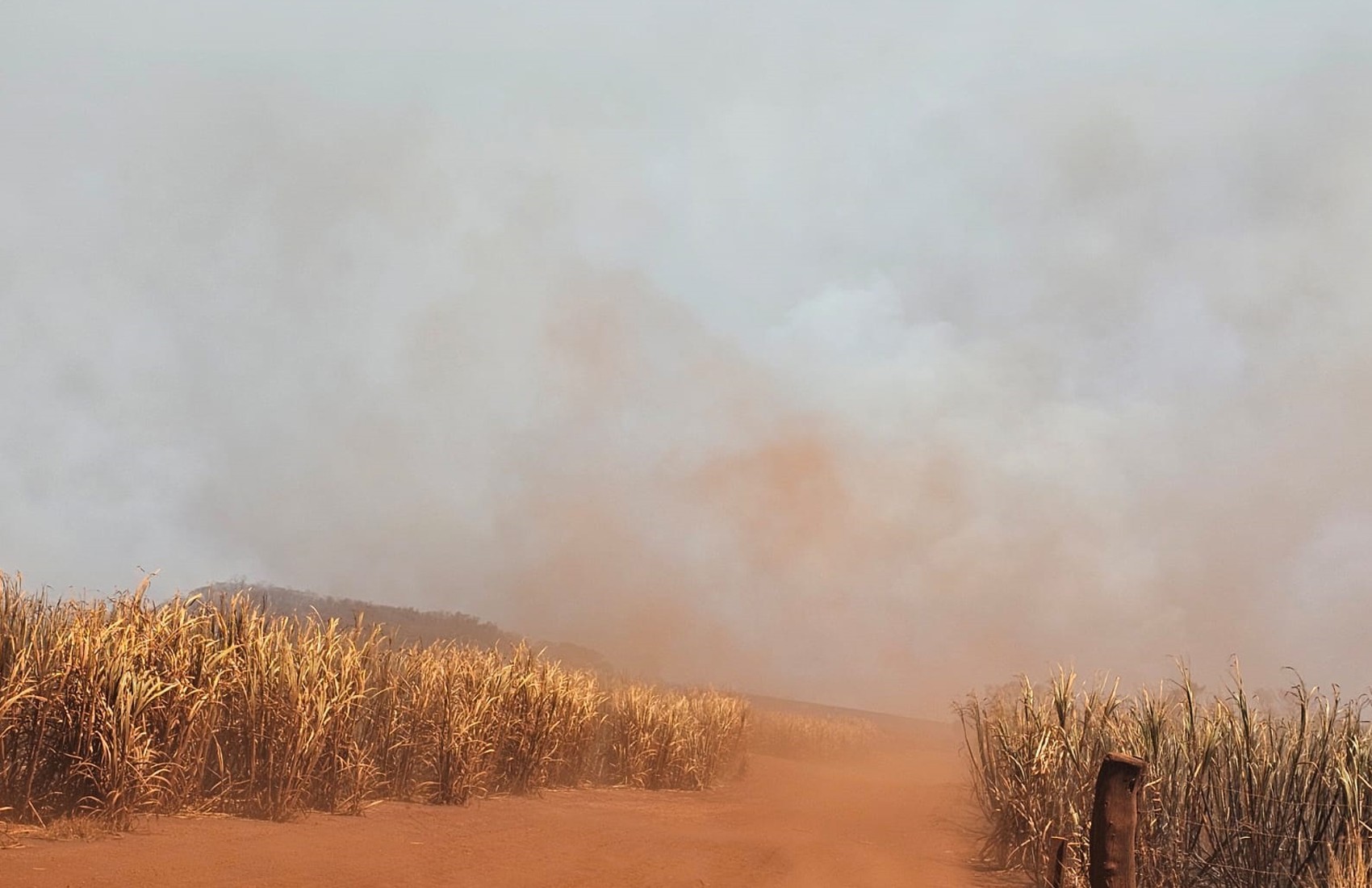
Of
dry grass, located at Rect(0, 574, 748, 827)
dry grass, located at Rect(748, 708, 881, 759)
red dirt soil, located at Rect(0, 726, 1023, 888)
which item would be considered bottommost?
dry grass, located at Rect(748, 708, 881, 759)

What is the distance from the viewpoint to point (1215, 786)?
7.18m

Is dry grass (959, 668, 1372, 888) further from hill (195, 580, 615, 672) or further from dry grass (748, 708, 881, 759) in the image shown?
hill (195, 580, 615, 672)

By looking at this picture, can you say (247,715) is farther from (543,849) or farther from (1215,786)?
(1215,786)

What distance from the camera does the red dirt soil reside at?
261 inches

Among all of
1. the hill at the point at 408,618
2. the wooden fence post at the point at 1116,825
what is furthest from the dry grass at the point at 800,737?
the wooden fence post at the point at 1116,825

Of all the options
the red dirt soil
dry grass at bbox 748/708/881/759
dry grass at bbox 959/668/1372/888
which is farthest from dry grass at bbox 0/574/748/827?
dry grass at bbox 748/708/881/759

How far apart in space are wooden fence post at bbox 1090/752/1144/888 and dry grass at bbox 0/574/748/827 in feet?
24.6

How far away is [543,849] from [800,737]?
22.9m

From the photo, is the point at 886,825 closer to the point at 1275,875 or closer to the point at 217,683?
the point at 1275,875

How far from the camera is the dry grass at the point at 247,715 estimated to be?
277 inches

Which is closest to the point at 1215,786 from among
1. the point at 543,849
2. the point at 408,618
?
the point at 543,849

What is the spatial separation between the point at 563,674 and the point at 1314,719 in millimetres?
9898

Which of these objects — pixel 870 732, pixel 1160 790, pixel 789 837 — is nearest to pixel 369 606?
pixel 870 732

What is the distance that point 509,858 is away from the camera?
8523mm
